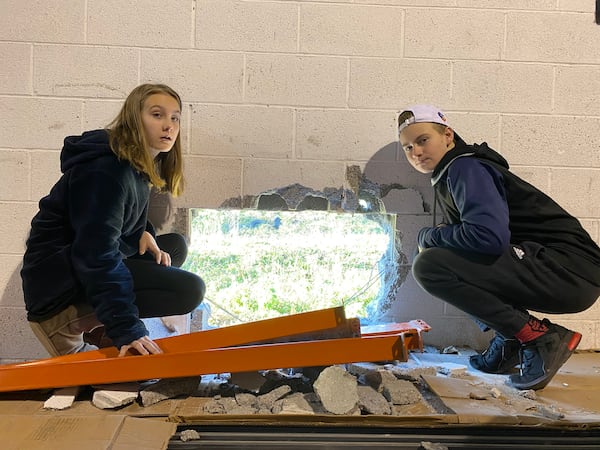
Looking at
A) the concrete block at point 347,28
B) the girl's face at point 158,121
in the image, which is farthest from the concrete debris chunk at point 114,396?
the concrete block at point 347,28

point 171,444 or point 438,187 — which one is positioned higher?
point 438,187

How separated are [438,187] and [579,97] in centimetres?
81

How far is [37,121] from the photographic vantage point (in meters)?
2.24

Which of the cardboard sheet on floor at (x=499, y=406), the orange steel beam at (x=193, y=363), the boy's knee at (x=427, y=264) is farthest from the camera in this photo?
the boy's knee at (x=427, y=264)

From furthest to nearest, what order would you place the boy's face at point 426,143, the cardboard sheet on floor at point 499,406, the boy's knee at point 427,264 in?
the boy's face at point 426,143 → the boy's knee at point 427,264 → the cardboard sheet on floor at point 499,406

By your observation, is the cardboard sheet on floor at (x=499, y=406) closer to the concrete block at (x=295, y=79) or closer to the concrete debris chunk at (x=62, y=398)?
the concrete debris chunk at (x=62, y=398)

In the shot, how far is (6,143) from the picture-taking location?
7.32 ft

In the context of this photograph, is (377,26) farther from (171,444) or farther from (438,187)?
(171,444)

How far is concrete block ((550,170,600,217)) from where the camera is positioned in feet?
7.70

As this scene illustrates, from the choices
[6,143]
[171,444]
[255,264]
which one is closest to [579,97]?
[255,264]

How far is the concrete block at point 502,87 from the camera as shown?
91.0 inches

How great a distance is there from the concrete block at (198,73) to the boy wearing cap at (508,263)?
0.82 m

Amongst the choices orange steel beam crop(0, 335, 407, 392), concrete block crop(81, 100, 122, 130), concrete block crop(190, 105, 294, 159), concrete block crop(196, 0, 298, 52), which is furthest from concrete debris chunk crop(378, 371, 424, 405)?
concrete block crop(81, 100, 122, 130)

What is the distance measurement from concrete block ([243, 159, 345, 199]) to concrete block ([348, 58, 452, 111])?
0.96 feet
